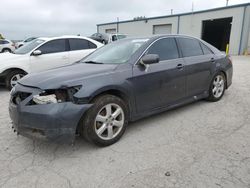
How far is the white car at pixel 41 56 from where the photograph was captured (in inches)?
237

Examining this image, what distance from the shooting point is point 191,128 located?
140 inches

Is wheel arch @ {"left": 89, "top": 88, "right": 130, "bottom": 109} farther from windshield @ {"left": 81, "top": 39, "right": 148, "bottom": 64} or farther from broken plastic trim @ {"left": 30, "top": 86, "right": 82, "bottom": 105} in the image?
windshield @ {"left": 81, "top": 39, "right": 148, "bottom": 64}

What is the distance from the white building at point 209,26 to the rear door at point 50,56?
13737mm

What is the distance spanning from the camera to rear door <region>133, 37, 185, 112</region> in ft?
10.9

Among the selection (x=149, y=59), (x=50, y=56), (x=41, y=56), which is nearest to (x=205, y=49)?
(x=149, y=59)

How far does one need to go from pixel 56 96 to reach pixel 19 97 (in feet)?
1.98

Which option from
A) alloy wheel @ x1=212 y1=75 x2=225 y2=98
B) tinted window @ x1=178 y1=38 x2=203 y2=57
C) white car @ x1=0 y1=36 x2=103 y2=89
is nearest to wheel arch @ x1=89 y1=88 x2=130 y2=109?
tinted window @ x1=178 y1=38 x2=203 y2=57

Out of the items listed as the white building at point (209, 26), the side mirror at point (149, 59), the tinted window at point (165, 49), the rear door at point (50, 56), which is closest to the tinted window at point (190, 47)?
the tinted window at point (165, 49)

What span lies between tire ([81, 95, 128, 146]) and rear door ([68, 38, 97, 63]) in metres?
4.45

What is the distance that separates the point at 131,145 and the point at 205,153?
993 mm

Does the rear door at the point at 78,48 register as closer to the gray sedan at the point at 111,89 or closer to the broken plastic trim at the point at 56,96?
the gray sedan at the point at 111,89

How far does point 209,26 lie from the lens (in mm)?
23656

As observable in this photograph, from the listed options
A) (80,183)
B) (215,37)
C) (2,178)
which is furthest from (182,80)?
(215,37)

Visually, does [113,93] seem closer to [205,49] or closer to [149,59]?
[149,59]
